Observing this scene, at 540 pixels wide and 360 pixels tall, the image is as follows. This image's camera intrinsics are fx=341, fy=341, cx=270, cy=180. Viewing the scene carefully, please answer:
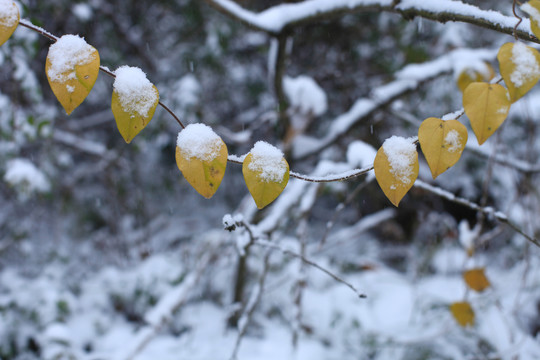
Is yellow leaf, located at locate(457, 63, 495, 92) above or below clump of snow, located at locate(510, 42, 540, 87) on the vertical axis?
above

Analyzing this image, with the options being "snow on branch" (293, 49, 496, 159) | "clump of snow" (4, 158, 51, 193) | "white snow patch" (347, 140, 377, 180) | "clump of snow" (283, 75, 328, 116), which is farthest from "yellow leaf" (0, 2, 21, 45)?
"clump of snow" (4, 158, 51, 193)

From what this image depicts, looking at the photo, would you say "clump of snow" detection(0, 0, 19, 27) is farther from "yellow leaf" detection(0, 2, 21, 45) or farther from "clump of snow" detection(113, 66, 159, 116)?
"clump of snow" detection(113, 66, 159, 116)

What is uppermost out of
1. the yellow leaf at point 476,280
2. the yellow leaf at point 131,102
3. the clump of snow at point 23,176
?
the clump of snow at point 23,176

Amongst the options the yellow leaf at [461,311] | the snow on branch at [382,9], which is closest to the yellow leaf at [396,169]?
the snow on branch at [382,9]

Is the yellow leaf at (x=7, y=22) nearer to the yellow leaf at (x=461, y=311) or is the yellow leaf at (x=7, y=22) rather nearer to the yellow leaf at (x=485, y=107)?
the yellow leaf at (x=485, y=107)

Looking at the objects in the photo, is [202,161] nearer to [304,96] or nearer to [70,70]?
[70,70]

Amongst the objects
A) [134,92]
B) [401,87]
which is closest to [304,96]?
[401,87]

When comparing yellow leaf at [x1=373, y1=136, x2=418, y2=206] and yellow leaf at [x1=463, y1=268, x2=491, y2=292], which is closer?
yellow leaf at [x1=373, y1=136, x2=418, y2=206]

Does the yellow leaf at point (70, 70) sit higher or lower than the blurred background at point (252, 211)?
lower
